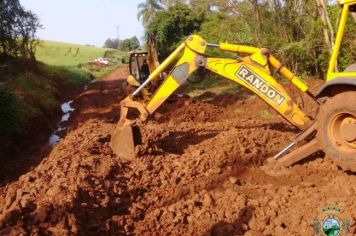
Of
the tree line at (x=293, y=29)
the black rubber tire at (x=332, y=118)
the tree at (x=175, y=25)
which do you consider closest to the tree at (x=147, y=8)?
the tree at (x=175, y=25)

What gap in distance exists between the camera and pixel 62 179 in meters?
6.24

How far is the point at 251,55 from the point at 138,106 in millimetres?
2048

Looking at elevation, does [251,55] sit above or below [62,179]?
above

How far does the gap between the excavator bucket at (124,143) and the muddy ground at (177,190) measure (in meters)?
0.17

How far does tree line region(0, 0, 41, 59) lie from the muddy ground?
1675 centimetres

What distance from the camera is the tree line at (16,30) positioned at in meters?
23.6

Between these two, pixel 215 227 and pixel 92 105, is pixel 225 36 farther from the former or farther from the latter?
pixel 215 227

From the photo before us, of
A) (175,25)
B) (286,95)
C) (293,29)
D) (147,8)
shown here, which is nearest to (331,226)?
(286,95)


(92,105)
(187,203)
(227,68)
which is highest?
(227,68)

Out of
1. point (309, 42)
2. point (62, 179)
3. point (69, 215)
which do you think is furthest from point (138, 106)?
point (309, 42)

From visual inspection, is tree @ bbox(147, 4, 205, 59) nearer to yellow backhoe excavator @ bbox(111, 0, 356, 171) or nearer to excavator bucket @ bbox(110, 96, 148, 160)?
excavator bucket @ bbox(110, 96, 148, 160)

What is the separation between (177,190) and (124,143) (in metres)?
1.80

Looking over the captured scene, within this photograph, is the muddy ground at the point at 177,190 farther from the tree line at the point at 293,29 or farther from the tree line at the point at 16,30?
the tree line at the point at 16,30

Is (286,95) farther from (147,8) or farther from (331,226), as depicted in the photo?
(147,8)
